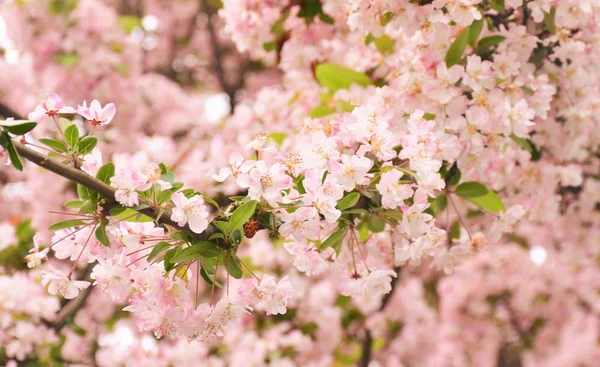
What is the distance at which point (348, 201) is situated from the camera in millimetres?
1009

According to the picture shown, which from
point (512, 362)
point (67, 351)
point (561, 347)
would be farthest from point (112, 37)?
point (512, 362)

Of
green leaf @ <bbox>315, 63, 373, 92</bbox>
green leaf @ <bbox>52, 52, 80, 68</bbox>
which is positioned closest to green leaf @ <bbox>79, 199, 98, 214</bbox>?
green leaf @ <bbox>315, 63, 373, 92</bbox>

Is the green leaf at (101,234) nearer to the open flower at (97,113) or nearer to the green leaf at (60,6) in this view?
the open flower at (97,113)

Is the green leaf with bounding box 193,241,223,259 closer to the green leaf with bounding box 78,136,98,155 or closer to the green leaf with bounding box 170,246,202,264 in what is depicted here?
the green leaf with bounding box 170,246,202,264

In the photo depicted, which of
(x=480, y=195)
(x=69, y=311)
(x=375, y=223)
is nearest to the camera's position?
(x=375, y=223)

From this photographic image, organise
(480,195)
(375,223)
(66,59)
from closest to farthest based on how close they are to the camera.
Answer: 1. (375,223)
2. (480,195)
3. (66,59)

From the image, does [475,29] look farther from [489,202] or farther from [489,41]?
[489,202]

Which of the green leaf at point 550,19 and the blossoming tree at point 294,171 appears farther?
the green leaf at point 550,19

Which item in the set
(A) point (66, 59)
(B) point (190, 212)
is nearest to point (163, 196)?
(B) point (190, 212)

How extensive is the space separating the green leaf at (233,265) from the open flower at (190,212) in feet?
0.34

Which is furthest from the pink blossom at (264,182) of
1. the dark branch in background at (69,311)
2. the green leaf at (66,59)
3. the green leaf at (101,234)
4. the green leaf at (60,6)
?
the green leaf at (60,6)

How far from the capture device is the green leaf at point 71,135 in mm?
938

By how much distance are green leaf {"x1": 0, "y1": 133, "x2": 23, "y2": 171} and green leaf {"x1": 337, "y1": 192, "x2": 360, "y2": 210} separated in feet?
1.60

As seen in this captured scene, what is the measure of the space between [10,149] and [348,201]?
1.68 feet
